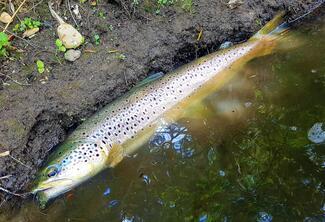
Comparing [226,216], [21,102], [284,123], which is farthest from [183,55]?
[226,216]

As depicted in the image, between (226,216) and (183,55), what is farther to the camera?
(183,55)

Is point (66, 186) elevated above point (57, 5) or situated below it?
below

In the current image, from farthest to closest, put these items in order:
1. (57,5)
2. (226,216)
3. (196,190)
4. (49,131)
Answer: (57,5) → (49,131) → (196,190) → (226,216)

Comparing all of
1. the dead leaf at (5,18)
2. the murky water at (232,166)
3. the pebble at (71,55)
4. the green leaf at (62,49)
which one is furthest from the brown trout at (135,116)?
the dead leaf at (5,18)

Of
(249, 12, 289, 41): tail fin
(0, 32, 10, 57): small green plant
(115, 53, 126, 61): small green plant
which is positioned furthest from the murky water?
(0, 32, 10, 57): small green plant

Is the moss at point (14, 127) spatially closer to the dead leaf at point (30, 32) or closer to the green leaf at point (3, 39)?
the green leaf at point (3, 39)

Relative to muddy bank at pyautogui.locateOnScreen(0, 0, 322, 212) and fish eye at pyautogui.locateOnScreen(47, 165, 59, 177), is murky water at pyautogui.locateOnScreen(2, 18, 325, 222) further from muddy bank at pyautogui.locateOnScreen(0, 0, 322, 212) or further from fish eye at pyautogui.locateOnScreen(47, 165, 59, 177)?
muddy bank at pyautogui.locateOnScreen(0, 0, 322, 212)

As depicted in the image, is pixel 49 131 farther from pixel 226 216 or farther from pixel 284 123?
pixel 284 123
